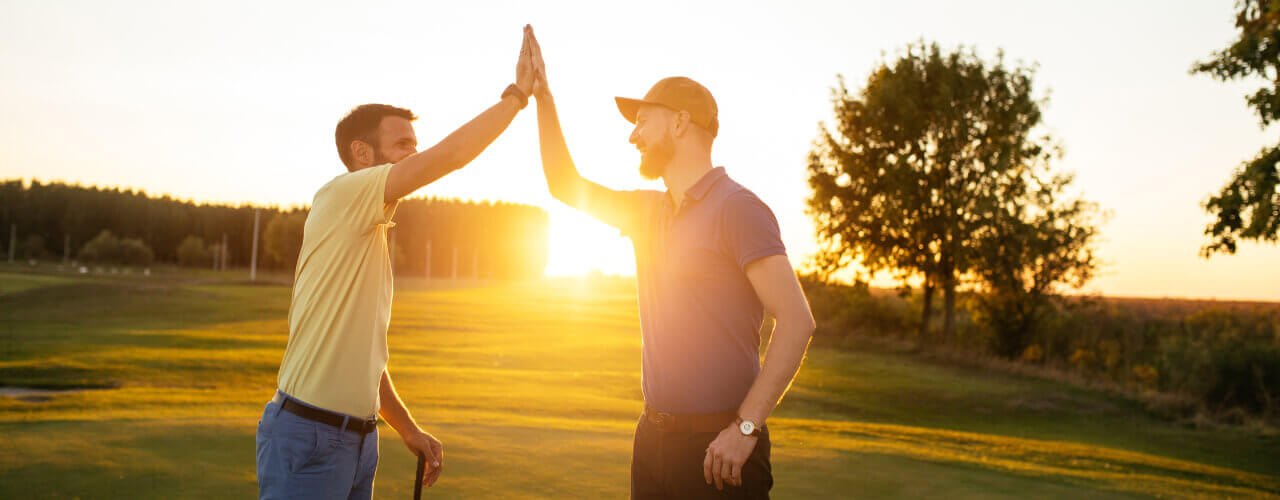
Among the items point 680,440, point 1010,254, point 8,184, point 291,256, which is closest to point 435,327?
point 1010,254

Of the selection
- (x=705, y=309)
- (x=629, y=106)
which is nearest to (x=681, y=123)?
(x=629, y=106)

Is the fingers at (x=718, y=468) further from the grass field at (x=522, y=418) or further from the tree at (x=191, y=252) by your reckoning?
the tree at (x=191, y=252)

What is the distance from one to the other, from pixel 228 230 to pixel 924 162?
4330 inches

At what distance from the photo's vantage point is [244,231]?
4732 inches

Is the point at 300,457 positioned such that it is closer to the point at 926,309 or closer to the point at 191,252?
the point at 926,309

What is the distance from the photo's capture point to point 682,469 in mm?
3002

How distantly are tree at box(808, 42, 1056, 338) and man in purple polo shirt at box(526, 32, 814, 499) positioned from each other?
29.7m

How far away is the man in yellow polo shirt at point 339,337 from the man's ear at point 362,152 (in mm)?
267

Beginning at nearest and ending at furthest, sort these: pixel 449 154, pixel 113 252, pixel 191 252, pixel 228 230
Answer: pixel 449 154
pixel 113 252
pixel 191 252
pixel 228 230

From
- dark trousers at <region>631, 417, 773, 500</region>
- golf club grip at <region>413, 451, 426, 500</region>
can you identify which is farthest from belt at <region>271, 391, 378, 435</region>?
dark trousers at <region>631, 417, 773, 500</region>

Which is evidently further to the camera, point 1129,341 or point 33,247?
point 33,247

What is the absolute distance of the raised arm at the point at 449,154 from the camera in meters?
2.71

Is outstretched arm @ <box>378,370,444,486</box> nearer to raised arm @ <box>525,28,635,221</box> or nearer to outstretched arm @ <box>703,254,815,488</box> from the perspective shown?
raised arm @ <box>525,28,635,221</box>

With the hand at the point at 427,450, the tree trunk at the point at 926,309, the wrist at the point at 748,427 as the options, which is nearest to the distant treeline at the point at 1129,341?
the tree trunk at the point at 926,309
